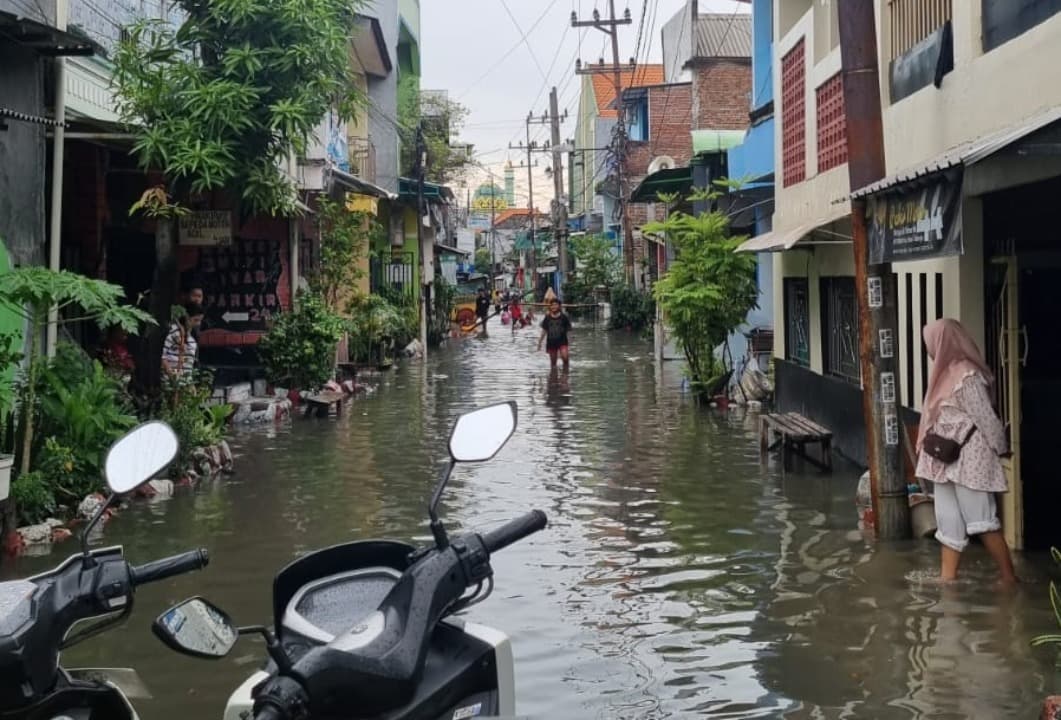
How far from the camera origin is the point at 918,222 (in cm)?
790

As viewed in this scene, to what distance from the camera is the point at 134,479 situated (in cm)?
332

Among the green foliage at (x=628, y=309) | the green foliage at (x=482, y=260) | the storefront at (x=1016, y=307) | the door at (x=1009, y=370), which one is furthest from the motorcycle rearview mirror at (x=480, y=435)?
the green foliage at (x=482, y=260)

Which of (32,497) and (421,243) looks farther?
(421,243)

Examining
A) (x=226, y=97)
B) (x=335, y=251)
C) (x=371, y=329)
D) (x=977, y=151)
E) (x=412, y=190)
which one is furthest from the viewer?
(x=412, y=190)

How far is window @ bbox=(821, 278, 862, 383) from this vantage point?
1334 cm

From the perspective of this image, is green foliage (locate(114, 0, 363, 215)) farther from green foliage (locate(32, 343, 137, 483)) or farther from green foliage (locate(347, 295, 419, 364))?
green foliage (locate(347, 295, 419, 364))

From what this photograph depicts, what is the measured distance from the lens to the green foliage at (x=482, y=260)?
89.2m

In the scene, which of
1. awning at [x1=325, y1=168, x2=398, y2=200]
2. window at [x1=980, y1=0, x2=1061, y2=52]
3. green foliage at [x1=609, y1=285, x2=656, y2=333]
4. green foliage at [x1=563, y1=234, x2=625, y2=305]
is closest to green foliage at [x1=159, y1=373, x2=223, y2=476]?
window at [x1=980, y1=0, x2=1061, y2=52]

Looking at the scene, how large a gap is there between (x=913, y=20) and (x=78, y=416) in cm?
755

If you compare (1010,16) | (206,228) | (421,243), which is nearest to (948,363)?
(1010,16)

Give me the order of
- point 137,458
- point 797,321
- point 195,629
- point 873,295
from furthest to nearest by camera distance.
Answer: point 797,321 → point 873,295 → point 137,458 → point 195,629

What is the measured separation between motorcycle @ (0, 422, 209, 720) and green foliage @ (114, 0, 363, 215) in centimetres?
918

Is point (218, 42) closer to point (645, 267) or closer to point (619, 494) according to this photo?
point (619, 494)

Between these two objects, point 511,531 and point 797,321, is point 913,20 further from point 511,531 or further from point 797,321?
point 511,531
